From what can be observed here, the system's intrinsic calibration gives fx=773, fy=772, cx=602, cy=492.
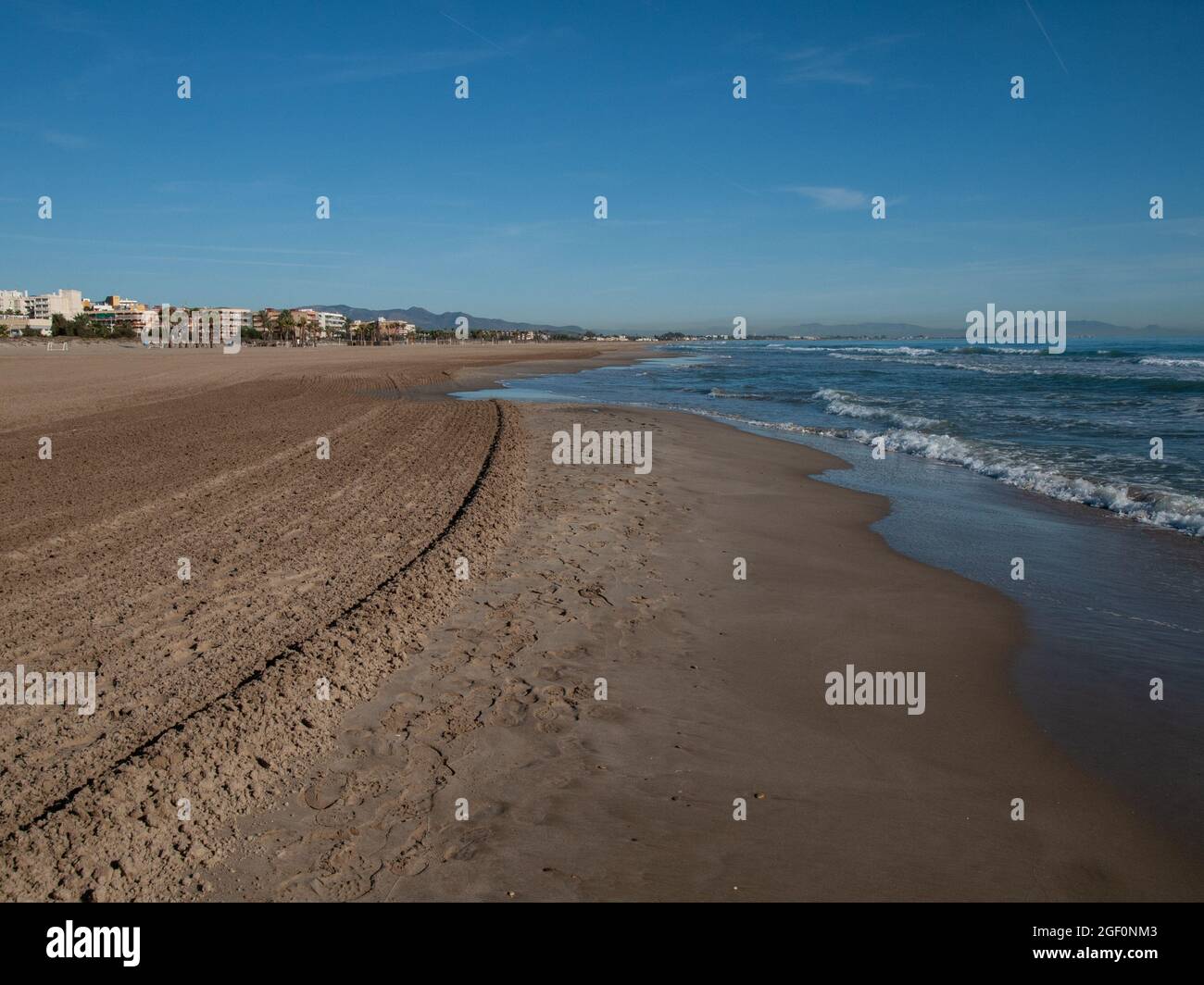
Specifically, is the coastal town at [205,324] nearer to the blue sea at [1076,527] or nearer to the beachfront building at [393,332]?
the beachfront building at [393,332]

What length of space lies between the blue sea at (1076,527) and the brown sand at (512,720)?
42cm

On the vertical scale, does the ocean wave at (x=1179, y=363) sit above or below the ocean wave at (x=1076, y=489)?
above

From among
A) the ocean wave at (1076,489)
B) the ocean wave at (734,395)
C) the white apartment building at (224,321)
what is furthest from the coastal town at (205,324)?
Result: the ocean wave at (1076,489)

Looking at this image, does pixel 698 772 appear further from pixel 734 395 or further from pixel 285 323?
pixel 285 323

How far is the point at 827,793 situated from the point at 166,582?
564cm

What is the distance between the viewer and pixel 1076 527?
10016mm

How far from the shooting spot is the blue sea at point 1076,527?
4816 millimetres

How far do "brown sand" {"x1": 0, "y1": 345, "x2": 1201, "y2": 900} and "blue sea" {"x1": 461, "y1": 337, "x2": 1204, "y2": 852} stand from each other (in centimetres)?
42

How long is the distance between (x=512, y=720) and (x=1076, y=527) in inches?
340
